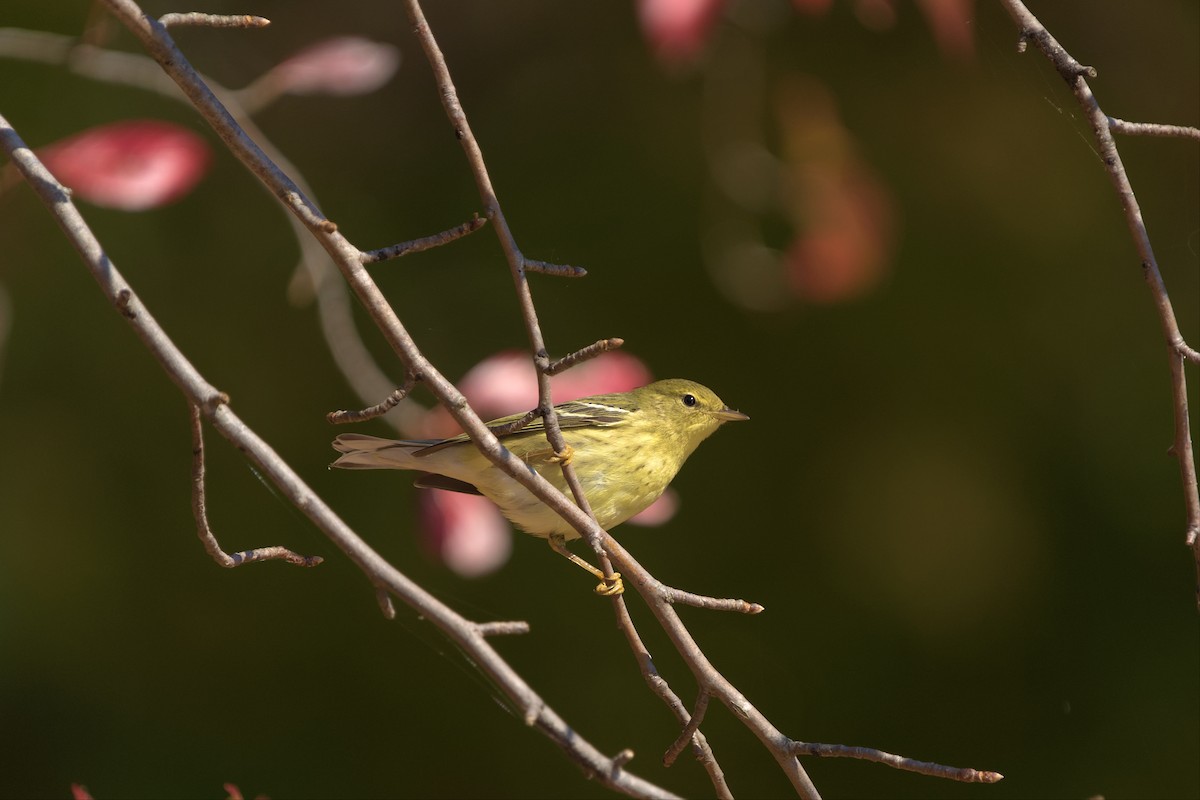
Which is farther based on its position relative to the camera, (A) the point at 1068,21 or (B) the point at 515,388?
(A) the point at 1068,21

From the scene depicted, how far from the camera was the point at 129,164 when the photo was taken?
1.48 m

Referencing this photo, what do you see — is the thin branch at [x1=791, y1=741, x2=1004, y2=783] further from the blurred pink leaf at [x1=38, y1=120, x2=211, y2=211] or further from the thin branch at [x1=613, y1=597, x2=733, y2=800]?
the blurred pink leaf at [x1=38, y1=120, x2=211, y2=211]

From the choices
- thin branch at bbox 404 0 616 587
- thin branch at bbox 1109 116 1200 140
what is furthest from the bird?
thin branch at bbox 1109 116 1200 140

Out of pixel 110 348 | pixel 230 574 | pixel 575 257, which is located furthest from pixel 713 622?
pixel 110 348

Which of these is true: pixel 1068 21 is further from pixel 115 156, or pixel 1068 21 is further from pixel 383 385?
pixel 115 156

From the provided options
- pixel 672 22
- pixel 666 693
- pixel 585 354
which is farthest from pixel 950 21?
pixel 666 693

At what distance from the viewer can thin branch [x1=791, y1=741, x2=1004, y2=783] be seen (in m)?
0.95

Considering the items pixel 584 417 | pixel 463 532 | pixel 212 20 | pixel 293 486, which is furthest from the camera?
pixel 584 417

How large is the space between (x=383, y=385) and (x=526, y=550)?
1162mm

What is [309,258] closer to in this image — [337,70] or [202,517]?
[337,70]

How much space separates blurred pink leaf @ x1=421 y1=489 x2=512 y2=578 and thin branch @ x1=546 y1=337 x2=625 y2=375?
0.63 m

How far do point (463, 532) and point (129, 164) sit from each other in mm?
652

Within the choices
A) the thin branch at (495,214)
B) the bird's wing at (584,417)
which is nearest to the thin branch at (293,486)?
the thin branch at (495,214)

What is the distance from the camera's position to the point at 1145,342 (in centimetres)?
273
